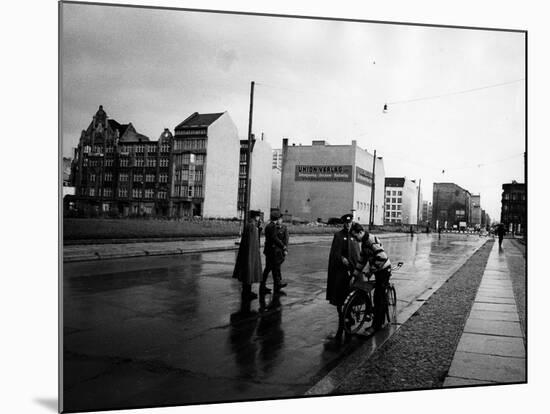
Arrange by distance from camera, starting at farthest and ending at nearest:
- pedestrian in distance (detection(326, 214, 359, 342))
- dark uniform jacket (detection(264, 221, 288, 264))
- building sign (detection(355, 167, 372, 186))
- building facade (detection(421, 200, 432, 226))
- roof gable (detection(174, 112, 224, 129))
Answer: dark uniform jacket (detection(264, 221, 288, 264)), building facade (detection(421, 200, 432, 226)), building sign (detection(355, 167, 372, 186)), pedestrian in distance (detection(326, 214, 359, 342)), roof gable (detection(174, 112, 224, 129))

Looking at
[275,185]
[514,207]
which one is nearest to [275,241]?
[275,185]

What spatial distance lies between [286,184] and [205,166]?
1254mm

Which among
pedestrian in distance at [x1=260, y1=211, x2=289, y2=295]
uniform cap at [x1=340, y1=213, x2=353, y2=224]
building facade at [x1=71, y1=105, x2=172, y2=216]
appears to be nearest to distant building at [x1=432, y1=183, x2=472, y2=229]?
uniform cap at [x1=340, y1=213, x2=353, y2=224]

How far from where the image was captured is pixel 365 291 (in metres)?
6.17

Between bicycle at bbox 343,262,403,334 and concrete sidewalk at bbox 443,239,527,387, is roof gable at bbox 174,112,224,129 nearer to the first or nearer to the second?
bicycle at bbox 343,262,403,334

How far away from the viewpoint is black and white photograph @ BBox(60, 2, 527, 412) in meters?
4.85

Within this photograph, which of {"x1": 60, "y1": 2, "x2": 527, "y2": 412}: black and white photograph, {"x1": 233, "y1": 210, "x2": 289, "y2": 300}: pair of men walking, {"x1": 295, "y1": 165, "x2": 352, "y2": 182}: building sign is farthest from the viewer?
{"x1": 233, "y1": 210, "x2": 289, "y2": 300}: pair of men walking

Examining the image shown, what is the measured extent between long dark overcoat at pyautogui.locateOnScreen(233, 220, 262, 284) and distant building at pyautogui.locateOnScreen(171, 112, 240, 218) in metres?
1.18

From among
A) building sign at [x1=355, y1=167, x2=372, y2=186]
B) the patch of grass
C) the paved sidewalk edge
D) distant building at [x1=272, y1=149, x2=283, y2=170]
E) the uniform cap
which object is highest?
distant building at [x1=272, y1=149, x2=283, y2=170]

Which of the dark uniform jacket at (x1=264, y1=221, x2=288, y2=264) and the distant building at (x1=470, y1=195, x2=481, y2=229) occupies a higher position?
the distant building at (x1=470, y1=195, x2=481, y2=229)

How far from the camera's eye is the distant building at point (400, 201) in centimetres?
690

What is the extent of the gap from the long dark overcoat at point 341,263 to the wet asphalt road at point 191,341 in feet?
1.59

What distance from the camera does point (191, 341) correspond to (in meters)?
5.39

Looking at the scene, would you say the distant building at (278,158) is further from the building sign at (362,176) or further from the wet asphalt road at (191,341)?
the wet asphalt road at (191,341)
